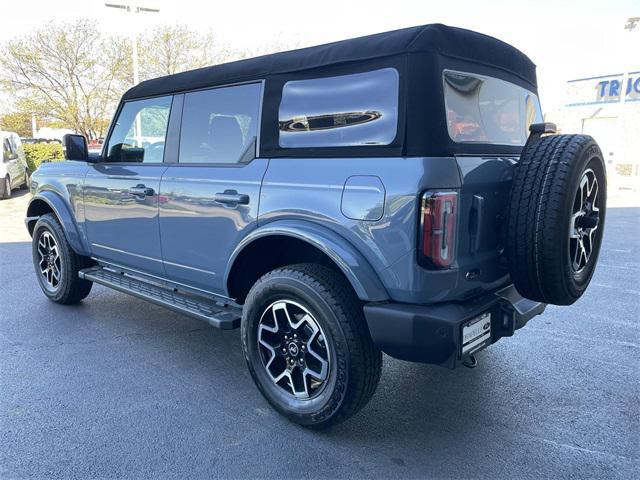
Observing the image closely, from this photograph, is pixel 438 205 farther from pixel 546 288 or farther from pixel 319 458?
pixel 319 458

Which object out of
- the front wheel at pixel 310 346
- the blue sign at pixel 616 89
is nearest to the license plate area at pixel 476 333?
the front wheel at pixel 310 346

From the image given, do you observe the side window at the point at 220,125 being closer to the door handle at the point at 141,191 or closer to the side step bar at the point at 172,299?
the door handle at the point at 141,191

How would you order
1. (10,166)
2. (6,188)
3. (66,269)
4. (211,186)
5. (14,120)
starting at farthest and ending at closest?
(14,120) → (10,166) → (6,188) → (66,269) → (211,186)

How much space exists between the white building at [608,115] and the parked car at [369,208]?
23.9 m

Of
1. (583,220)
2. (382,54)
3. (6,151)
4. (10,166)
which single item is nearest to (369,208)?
(382,54)

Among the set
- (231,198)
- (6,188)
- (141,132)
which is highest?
(141,132)

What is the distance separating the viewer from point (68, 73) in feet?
72.3

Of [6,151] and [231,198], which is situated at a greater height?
[6,151]

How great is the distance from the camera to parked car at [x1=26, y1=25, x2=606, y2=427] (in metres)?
2.38

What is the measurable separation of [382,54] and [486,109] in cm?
75

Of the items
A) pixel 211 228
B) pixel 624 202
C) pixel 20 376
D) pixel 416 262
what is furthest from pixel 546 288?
pixel 624 202

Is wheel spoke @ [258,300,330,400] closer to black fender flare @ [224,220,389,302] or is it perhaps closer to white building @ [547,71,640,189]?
black fender flare @ [224,220,389,302]

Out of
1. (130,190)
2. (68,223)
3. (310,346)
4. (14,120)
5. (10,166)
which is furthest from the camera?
(14,120)

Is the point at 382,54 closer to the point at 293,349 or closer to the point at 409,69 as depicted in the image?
the point at 409,69
